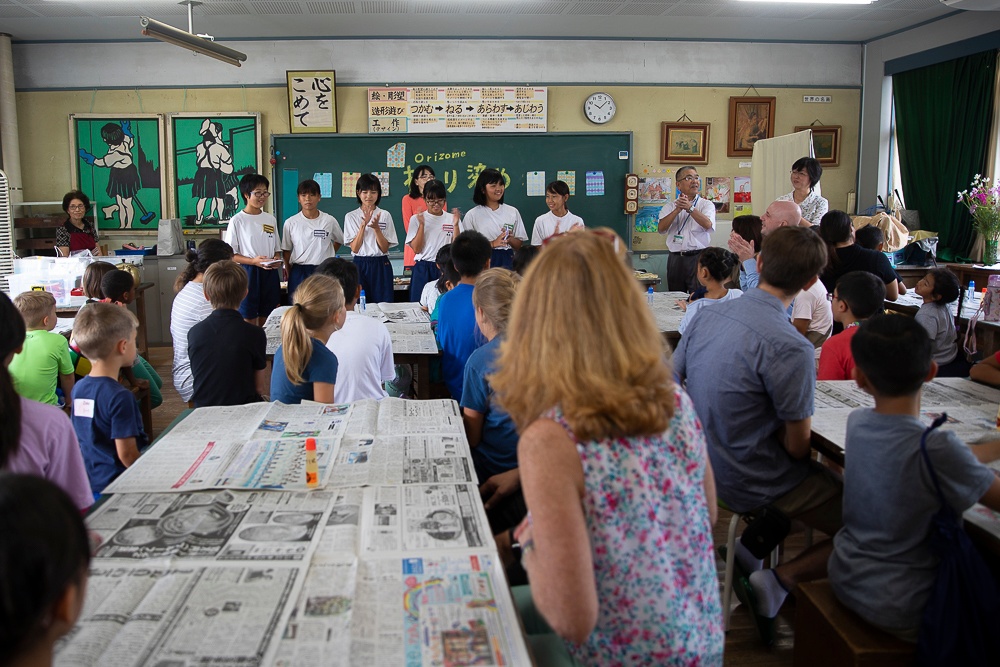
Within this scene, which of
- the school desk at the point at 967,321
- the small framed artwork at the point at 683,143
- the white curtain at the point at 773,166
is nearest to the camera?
the school desk at the point at 967,321

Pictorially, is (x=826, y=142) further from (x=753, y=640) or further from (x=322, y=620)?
(x=322, y=620)

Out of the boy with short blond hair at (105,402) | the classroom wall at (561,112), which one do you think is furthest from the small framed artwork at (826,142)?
the boy with short blond hair at (105,402)

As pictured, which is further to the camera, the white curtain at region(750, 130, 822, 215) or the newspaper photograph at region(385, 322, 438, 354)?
the white curtain at region(750, 130, 822, 215)

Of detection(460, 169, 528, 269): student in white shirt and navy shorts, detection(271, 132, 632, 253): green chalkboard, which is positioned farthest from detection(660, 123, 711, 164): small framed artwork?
detection(460, 169, 528, 269): student in white shirt and navy shorts

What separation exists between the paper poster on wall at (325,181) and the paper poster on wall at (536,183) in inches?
73.1

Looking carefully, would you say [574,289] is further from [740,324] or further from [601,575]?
[740,324]

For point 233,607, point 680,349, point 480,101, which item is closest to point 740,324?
point 680,349

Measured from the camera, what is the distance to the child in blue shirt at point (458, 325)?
123 inches

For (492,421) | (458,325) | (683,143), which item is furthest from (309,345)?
(683,143)

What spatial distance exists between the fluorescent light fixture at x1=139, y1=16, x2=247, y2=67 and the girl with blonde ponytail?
284 cm

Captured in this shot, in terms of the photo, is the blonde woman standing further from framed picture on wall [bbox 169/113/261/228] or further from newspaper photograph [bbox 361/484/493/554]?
framed picture on wall [bbox 169/113/261/228]

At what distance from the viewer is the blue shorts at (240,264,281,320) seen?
216 inches

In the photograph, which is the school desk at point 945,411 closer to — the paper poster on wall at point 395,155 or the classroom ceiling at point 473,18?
the classroom ceiling at point 473,18

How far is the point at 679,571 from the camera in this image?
3.85 feet
